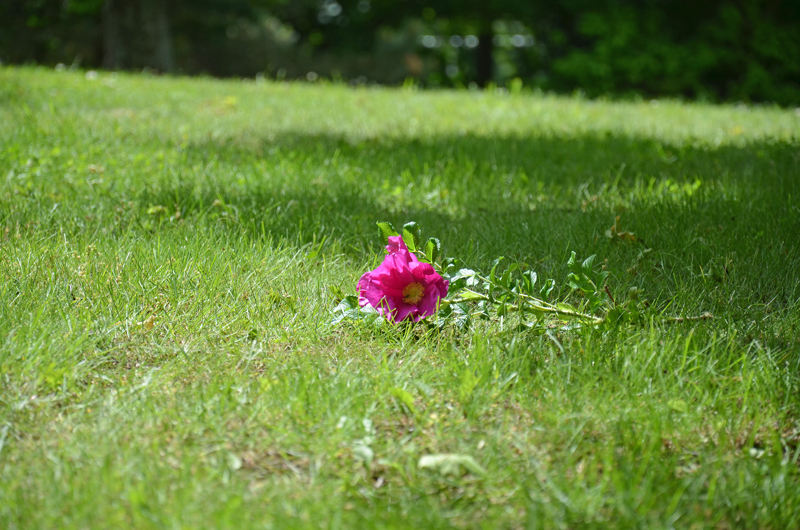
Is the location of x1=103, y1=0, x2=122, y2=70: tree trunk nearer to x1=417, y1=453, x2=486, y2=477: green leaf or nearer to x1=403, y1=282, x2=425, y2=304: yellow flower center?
x1=403, y1=282, x2=425, y2=304: yellow flower center


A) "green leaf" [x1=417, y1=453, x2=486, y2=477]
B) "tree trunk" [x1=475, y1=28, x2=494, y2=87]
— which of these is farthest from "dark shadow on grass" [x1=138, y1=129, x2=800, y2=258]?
"tree trunk" [x1=475, y1=28, x2=494, y2=87]

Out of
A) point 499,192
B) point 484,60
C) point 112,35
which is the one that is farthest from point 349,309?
point 484,60

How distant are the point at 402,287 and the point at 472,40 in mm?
18802

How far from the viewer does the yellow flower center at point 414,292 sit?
6.31ft

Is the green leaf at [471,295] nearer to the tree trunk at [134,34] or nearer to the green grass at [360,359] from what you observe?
the green grass at [360,359]

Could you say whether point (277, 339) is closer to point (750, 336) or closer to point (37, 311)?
point (37, 311)

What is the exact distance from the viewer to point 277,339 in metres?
1.92

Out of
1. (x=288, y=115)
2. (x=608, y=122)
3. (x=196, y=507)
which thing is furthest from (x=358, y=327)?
(x=608, y=122)

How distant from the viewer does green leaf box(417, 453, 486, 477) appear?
138 cm

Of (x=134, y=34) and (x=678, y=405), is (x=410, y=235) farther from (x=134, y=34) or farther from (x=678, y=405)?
(x=134, y=34)

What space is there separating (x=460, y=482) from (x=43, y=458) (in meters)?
0.86

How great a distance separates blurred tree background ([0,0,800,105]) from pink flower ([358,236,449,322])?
279 inches

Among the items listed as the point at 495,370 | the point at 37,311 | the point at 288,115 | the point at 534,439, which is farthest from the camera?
the point at 288,115

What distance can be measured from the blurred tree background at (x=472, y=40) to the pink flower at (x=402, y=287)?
7093 mm
